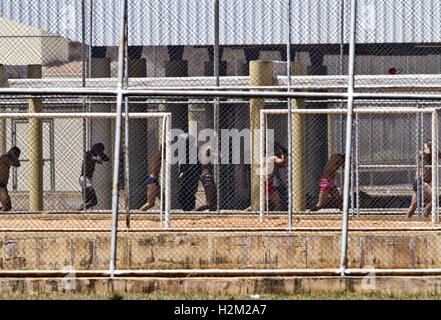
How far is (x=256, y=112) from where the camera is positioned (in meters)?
16.5

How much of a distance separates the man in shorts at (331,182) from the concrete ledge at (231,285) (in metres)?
6.35

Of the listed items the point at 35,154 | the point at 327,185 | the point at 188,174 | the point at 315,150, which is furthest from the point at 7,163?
the point at 315,150

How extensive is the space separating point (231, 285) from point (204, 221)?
4.72 metres

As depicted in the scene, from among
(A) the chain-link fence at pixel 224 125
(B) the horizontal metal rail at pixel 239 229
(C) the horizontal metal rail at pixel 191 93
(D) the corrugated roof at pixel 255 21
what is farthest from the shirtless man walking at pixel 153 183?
(C) the horizontal metal rail at pixel 191 93

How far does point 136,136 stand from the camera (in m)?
17.8

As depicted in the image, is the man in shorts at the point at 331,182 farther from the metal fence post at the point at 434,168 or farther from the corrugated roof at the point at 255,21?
the corrugated roof at the point at 255,21

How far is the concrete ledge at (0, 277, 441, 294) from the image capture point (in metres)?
9.70

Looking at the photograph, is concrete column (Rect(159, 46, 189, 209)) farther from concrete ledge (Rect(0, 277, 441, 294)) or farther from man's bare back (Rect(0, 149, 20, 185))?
concrete ledge (Rect(0, 277, 441, 294))

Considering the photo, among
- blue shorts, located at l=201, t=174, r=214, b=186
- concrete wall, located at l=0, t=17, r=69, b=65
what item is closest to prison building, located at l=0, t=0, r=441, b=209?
blue shorts, located at l=201, t=174, r=214, b=186

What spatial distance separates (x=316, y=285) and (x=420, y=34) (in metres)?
9.53

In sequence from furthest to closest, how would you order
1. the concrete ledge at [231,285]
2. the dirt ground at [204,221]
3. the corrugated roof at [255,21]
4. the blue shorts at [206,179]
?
the corrugated roof at [255,21], the blue shorts at [206,179], the dirt ground at [204,221], the concrete ledge at [231,285]

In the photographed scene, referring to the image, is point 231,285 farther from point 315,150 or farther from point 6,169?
point 315,150

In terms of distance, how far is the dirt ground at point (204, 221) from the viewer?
13797 millimetres

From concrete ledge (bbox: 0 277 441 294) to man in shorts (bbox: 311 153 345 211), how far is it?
6346mm
